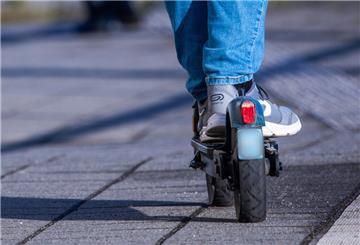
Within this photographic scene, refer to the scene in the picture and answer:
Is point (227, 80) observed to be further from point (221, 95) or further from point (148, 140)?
point (148, 140)

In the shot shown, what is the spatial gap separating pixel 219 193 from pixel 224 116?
1.44 feet

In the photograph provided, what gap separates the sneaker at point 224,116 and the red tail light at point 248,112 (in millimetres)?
140

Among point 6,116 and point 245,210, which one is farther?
point 6,116

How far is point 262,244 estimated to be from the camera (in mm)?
3373

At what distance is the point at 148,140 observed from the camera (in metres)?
8.26

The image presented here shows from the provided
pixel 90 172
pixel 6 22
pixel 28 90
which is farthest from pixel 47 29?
pixel 90 172

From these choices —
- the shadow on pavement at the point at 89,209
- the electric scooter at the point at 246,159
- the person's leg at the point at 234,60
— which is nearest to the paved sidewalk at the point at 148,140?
the shadow on pavement at the point at 89,209

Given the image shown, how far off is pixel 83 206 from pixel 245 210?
99 cm

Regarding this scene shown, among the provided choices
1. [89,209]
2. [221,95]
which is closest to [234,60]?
[221,95]

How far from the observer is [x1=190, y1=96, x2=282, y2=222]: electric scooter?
11.5ft

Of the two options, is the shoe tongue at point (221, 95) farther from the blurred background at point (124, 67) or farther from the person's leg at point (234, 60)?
the blurred background at point (124, 67)

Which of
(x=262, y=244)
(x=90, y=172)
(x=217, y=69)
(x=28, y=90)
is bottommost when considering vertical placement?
(x=28, y=90)

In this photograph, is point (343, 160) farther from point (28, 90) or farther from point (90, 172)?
point (28, 90)

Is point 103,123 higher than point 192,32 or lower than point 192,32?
lower
